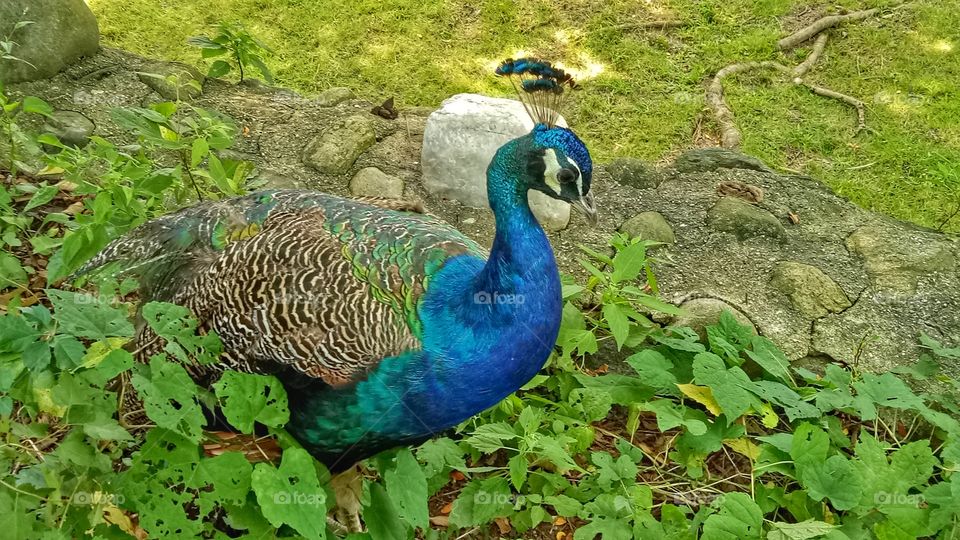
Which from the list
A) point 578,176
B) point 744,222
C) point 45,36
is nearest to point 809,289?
point 744,222

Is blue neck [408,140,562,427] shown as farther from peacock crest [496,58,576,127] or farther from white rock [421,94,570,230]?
white rock [421,94,570,230]

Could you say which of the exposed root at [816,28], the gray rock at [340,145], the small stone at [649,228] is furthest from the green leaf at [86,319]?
the exposed root at [816,28]

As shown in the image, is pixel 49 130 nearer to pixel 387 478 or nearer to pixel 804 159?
pixel 387 478

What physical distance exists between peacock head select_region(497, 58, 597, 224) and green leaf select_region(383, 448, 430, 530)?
0.79 metres

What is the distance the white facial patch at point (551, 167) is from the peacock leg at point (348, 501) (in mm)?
1123

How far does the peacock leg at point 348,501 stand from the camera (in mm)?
2455

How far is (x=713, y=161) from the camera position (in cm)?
378

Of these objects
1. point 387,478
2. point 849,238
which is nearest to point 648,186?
point 849,238

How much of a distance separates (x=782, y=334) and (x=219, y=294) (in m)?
2.10

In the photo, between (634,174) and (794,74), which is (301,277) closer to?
(634,174)

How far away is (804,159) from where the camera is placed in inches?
172

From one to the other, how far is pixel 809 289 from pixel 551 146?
68.0 inches

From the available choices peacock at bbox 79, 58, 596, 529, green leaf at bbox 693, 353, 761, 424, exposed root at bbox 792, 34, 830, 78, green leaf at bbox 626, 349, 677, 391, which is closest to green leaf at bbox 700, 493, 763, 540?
green leaf at bbox 693, 353, 761, 424

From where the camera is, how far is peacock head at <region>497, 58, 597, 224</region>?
1953 millimetres
